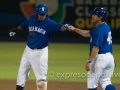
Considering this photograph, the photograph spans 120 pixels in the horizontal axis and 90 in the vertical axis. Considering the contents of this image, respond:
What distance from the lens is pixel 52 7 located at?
20391 millimetres

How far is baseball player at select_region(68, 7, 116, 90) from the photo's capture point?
757 centimetres

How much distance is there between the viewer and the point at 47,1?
803 inches

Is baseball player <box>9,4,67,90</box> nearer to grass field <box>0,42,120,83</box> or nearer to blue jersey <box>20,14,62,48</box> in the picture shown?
blue jersey <box>20,14,62,48</box>

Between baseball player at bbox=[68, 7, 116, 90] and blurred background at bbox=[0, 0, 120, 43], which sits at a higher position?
baseball player at bbox=[68, 7, 116, 90]

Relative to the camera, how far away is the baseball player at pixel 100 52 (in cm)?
757

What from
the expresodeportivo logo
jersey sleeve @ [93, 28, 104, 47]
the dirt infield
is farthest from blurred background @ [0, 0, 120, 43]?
jersey sleeve @ [93, 28, 104, 47]

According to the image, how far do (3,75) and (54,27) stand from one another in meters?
3.67

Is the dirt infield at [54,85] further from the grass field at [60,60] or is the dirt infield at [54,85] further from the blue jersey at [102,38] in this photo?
the blue jersey at [102,38]

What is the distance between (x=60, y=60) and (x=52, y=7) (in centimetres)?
623

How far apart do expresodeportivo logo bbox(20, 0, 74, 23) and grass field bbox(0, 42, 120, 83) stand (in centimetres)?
174

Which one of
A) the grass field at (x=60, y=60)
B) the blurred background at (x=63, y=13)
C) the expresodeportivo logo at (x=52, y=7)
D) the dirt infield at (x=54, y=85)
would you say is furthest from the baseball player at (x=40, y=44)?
the expresodeportivo logo at (x=52, y=7)

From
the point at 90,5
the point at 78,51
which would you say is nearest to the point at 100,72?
the point at 78,51

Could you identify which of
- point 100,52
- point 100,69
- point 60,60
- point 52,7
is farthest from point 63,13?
point 100,69

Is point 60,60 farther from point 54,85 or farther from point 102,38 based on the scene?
point 102,38
